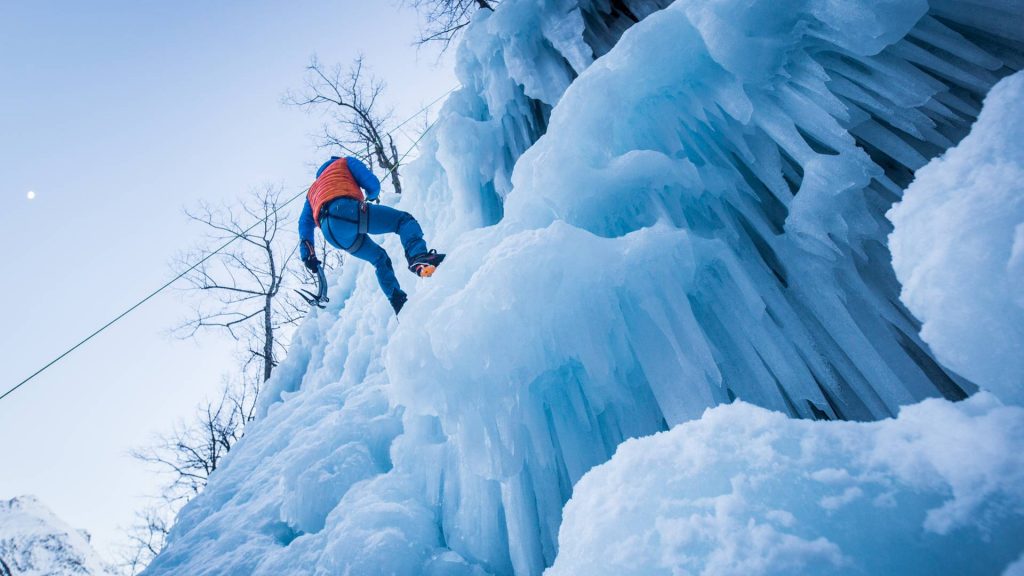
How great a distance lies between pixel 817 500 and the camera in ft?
2.27

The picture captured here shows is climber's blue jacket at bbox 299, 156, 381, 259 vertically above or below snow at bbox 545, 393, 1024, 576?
above

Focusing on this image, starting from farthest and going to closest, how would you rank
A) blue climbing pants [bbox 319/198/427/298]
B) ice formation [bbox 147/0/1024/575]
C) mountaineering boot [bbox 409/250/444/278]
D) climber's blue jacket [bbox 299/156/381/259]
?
climber's blue jacket [bbox 299/156/381/259] < blue climbing pants [bbox 319/198/427/298] < mountaineering boot [bbox 409/250/444/278] < ice formation [bbox 147/0/1024/575]

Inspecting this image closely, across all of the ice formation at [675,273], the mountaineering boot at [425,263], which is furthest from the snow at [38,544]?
the ice formation at [675,273]

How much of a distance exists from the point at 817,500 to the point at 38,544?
63680 millimetres

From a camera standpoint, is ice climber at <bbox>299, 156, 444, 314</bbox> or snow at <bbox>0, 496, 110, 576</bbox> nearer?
ice climber at <bbox>299, 156, 444, 314</bbox>

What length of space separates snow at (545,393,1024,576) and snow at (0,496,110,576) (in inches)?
1258

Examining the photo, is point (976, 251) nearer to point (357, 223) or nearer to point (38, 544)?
point (357, 223)

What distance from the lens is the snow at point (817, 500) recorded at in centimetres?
60

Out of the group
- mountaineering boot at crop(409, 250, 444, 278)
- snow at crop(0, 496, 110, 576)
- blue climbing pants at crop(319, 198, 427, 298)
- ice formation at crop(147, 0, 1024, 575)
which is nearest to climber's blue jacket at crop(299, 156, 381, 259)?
blue climbing pants at crop(319, 198, 427, 298)

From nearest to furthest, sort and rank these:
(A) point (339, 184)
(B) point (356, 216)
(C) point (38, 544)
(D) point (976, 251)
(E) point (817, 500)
→ (E) point (817, 500) < (D) point (976, 251) < (B) point (356, 216) < (A) point (339, 184) < (C) point (38, 544)

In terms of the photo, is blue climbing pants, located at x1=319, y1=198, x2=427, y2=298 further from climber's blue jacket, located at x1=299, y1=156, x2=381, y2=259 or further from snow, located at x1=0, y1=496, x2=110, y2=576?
snow, located at x1=0, y1=496, x2=110, y2=576

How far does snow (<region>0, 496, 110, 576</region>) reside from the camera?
3140 cm

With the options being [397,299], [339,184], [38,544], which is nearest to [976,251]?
[397,299]

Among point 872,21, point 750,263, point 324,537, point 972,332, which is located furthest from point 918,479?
point 324,537
